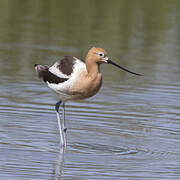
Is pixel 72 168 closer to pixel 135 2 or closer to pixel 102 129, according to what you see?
pixel 102 129

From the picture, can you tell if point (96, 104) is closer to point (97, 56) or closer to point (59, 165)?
point (97, 56)

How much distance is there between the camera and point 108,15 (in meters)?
24.6

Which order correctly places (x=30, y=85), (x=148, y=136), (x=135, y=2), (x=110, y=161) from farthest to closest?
(x=135, y=2)
(x=30, y=85)
(x=148, y=136)
(x=110, y=161)

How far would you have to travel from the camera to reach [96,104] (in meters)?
12.8

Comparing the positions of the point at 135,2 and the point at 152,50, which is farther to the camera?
the point at 135,2

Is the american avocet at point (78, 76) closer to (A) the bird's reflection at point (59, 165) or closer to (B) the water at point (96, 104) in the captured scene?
(A) the bird's reflection at point (59, 165)

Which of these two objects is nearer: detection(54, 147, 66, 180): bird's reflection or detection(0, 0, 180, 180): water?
detection(54, 147, 66, 180): bird's reflection

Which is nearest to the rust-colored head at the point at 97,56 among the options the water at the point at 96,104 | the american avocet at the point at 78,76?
the american avocet at the point at 78,76

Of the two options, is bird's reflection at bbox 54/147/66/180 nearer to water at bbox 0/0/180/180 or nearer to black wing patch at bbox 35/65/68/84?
water at bbox 0/0/180/180

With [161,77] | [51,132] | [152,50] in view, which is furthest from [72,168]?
[152,50]

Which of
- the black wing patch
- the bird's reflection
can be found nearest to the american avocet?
the black wing patch

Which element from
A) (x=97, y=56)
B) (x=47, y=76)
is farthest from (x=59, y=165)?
(x=47, y=76)

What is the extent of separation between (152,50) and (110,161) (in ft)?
33.8

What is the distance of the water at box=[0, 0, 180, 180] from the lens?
9079 millimetres
